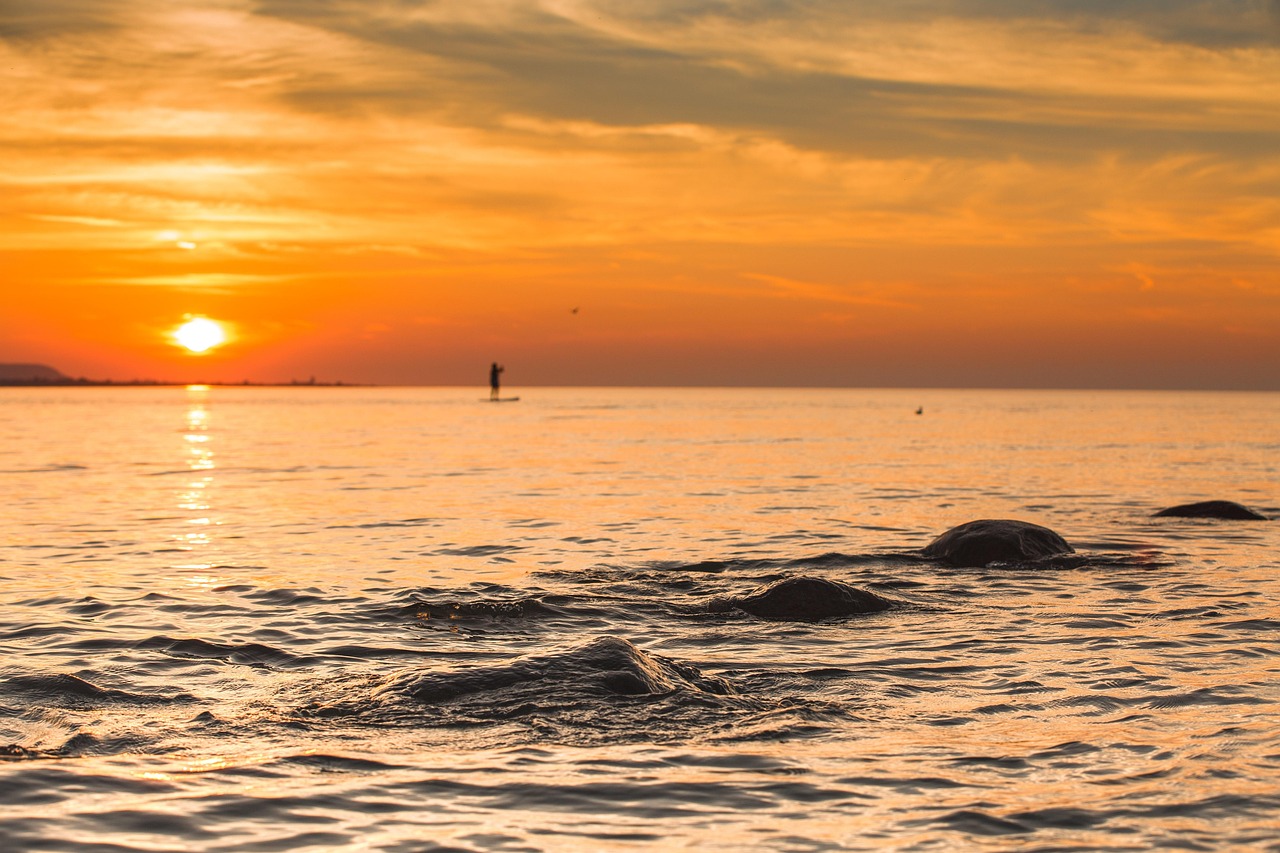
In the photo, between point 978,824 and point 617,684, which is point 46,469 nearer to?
point 617,684

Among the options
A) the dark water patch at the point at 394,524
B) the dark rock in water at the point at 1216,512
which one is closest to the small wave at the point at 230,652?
the dark water patch at the point at 394,524

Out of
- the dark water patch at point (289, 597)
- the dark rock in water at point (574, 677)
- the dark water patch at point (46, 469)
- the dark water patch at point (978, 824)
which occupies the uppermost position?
the dark water patch at point (46, 469)

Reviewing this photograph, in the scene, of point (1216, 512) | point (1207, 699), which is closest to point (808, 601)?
point (1207, 699)

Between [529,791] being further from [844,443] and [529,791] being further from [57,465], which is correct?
[844,443]

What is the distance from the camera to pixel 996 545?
2002 centimetres

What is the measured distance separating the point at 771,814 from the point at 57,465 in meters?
41.8

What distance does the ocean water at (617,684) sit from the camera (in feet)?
25.2

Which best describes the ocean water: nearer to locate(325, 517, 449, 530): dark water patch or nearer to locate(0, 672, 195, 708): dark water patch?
locate(0, 672, 195, 708): dark water patch

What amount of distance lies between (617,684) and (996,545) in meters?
11.3

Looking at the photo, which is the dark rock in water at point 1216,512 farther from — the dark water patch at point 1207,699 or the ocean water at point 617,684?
the dark water patch at point 1207,699

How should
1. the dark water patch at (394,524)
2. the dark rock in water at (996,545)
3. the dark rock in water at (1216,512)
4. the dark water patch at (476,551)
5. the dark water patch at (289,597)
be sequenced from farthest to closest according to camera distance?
1. the dark rock in water at (1216,512)
2. the dark water patch at (394,524)
3. the dark water patch at (476,551)
4. the dark rock in water at (996,545)
5. the dark water patch at (289,597)

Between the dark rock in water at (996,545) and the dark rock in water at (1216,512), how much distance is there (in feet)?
26.8

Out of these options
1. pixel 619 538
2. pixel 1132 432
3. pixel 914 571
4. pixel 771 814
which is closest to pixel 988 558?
pixel 914 571

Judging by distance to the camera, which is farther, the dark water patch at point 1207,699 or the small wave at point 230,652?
the small wave at point 230,652
